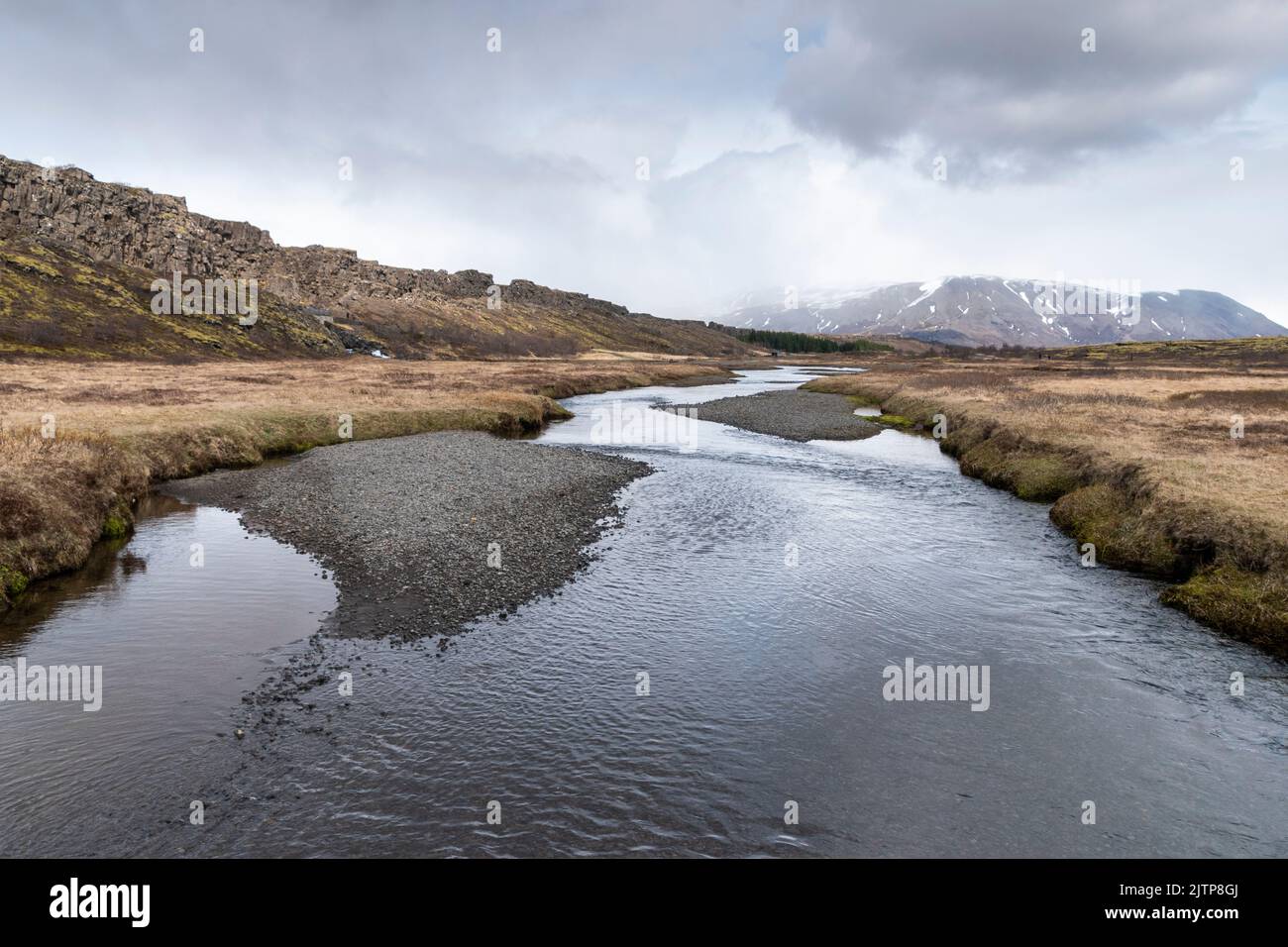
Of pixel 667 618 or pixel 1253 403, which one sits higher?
pixel 1253 403

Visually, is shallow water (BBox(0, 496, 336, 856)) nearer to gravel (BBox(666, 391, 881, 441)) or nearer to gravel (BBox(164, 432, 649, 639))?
gravel (BBox(164, 432, 649, 639))

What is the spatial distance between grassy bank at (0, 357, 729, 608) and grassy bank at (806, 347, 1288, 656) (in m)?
36.4

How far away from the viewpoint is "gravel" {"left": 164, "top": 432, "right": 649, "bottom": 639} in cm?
2253

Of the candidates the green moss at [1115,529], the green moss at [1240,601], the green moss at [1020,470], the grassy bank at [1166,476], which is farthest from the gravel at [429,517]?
the green moss at [1020,470]

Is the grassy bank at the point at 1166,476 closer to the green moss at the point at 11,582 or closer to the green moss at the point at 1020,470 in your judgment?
the green moss at the point at 1020,470

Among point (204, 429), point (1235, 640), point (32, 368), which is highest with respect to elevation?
point (32, 368)

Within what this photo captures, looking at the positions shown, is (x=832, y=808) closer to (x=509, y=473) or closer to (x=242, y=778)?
(x=242, y=778)

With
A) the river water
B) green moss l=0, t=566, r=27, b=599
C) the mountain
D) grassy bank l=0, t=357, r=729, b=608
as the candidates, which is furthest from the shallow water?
the mountain

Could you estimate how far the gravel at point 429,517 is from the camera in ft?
73.9

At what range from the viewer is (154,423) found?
44344mm

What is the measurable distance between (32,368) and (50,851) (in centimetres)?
9772

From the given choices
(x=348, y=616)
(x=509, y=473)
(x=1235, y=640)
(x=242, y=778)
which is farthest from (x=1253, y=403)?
(x=242, y=778)

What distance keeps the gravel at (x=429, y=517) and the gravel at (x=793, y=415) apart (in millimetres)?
23520
